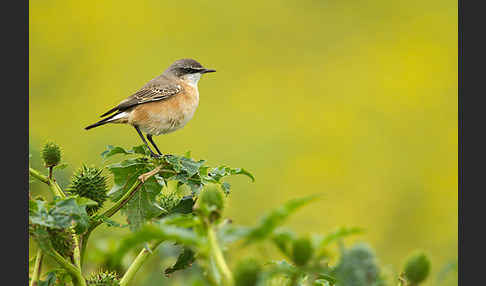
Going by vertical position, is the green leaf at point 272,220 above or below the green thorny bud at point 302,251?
above

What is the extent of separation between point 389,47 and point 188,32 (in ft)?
13.3

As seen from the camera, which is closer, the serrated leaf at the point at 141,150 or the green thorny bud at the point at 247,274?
the green thorny bud at the point at 247,274

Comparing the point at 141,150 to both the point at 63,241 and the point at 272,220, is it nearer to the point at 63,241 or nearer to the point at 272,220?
the point at 63,241

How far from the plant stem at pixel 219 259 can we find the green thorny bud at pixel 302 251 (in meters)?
0.11

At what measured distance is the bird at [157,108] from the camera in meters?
3.65

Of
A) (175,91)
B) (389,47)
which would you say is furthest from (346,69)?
(175,91)

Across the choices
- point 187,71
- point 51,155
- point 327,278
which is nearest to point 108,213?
point 51,155

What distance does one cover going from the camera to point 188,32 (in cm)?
1188

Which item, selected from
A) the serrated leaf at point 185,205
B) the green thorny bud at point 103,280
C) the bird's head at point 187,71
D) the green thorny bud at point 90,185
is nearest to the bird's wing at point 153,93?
the bird's head at point 187,71

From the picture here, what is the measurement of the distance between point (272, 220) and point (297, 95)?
1041cm

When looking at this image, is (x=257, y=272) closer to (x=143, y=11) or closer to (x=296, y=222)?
(x=296, y=222)

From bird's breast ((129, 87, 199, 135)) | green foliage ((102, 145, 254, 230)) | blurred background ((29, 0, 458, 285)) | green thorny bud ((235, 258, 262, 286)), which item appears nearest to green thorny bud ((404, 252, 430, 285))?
green thorny bud ((235, 258, 262, 286))

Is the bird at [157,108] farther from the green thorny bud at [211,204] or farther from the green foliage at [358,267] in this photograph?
the green foliage at [358,267]

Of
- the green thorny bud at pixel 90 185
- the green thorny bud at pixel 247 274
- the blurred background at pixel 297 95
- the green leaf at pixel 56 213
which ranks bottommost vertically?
the green thorny bud at pixel 247 274
